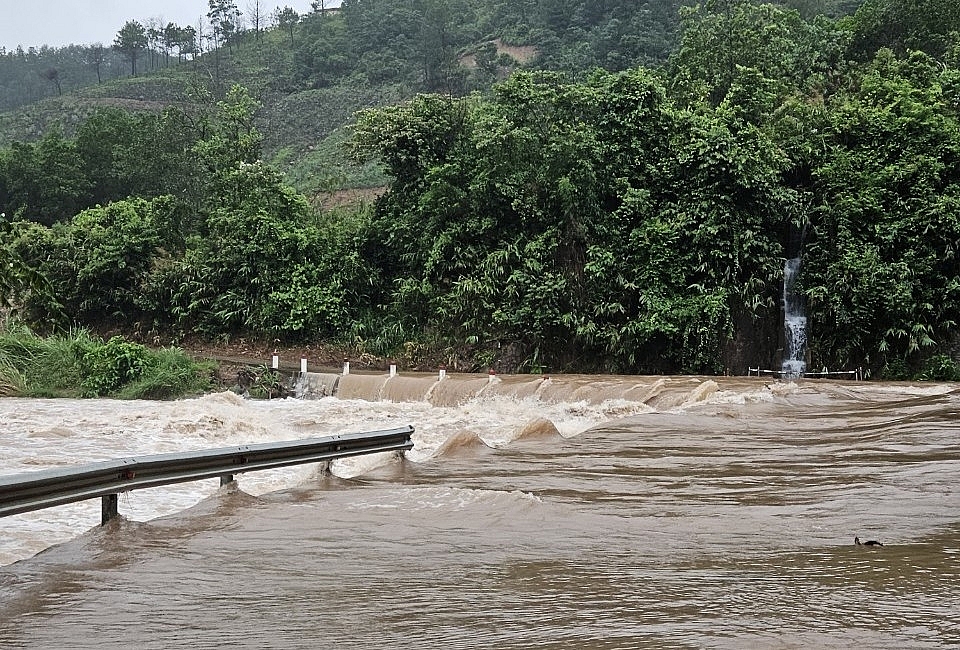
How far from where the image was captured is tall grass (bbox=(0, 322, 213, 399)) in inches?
905

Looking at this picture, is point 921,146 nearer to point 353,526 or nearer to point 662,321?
point 662,321

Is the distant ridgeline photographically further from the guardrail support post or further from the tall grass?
the guardrail support post

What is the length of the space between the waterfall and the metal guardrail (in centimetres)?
1809

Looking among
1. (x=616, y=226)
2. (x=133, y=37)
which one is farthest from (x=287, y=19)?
(x=616, y=226)

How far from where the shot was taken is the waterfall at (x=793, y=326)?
25188 mm

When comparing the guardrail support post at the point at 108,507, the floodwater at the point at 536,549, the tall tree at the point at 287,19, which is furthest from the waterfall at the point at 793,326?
the tall tree at the point at 287,19

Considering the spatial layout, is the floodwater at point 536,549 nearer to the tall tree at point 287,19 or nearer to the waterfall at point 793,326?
the waterfall at point 793,326

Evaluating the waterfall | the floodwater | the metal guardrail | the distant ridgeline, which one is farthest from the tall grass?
the metal guardrail

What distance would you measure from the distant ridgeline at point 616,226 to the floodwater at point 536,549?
43.6 ft

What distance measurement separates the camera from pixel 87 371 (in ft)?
77.8

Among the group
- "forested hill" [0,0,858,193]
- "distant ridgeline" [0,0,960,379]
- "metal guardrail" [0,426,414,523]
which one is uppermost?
"forested hill" [0,0,858,193]

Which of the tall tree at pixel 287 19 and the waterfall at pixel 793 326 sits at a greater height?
the tall tree at pixel 287 19

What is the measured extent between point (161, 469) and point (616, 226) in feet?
71.0

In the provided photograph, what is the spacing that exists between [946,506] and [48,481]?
6002 mm
